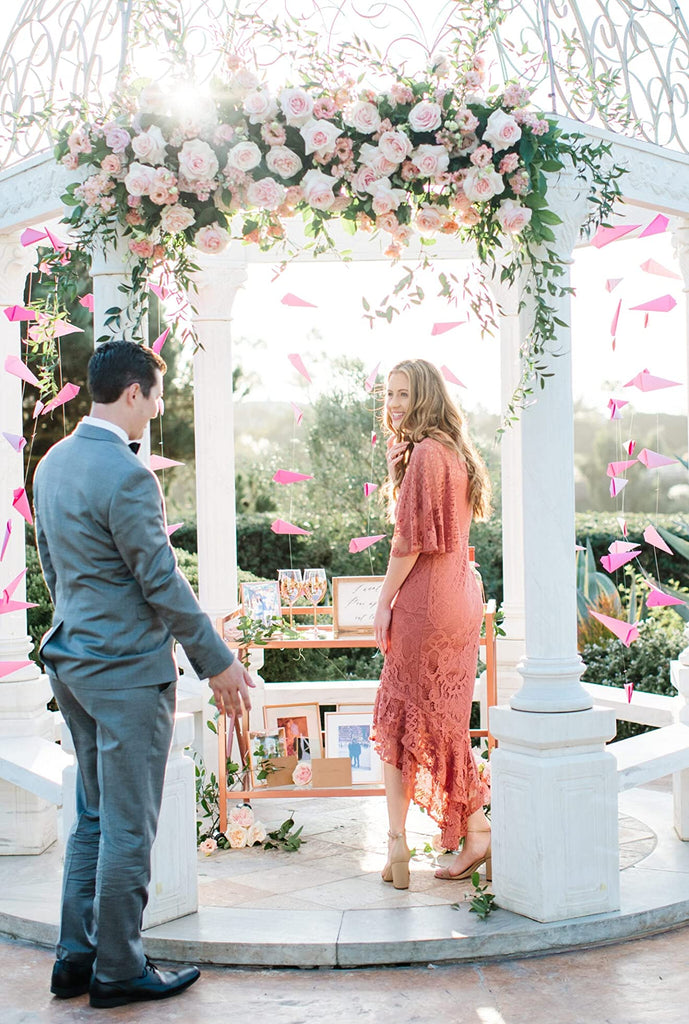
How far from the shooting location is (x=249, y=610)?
18.1ft

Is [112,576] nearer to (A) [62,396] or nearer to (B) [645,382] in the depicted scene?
(A) [62,396]

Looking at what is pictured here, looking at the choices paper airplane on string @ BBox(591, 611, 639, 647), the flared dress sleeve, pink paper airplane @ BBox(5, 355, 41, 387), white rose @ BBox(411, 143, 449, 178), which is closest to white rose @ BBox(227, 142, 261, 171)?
white rose @ BBox(411, 143, 449, 178)

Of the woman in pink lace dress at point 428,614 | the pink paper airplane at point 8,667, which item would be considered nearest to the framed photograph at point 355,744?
the woman in pink lace dress at point 428,614

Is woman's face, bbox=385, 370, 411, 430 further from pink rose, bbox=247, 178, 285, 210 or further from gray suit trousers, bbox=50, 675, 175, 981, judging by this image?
gray suit trousers, bbox=50, 675, 175, 981

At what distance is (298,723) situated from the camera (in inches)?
214

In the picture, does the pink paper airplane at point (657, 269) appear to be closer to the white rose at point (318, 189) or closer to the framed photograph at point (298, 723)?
the white rose at point (318, 189)

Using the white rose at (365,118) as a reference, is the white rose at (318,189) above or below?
below

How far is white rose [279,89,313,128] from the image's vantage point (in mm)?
3805

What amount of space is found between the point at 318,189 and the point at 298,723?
2.60 metres

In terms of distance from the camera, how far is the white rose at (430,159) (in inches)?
151

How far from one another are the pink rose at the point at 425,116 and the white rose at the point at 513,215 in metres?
0.35

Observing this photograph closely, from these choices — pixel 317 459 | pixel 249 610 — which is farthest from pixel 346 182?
pixel 317 459

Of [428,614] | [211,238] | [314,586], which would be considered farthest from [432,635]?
[211,238]

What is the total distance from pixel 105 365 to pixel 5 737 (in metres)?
2.33
